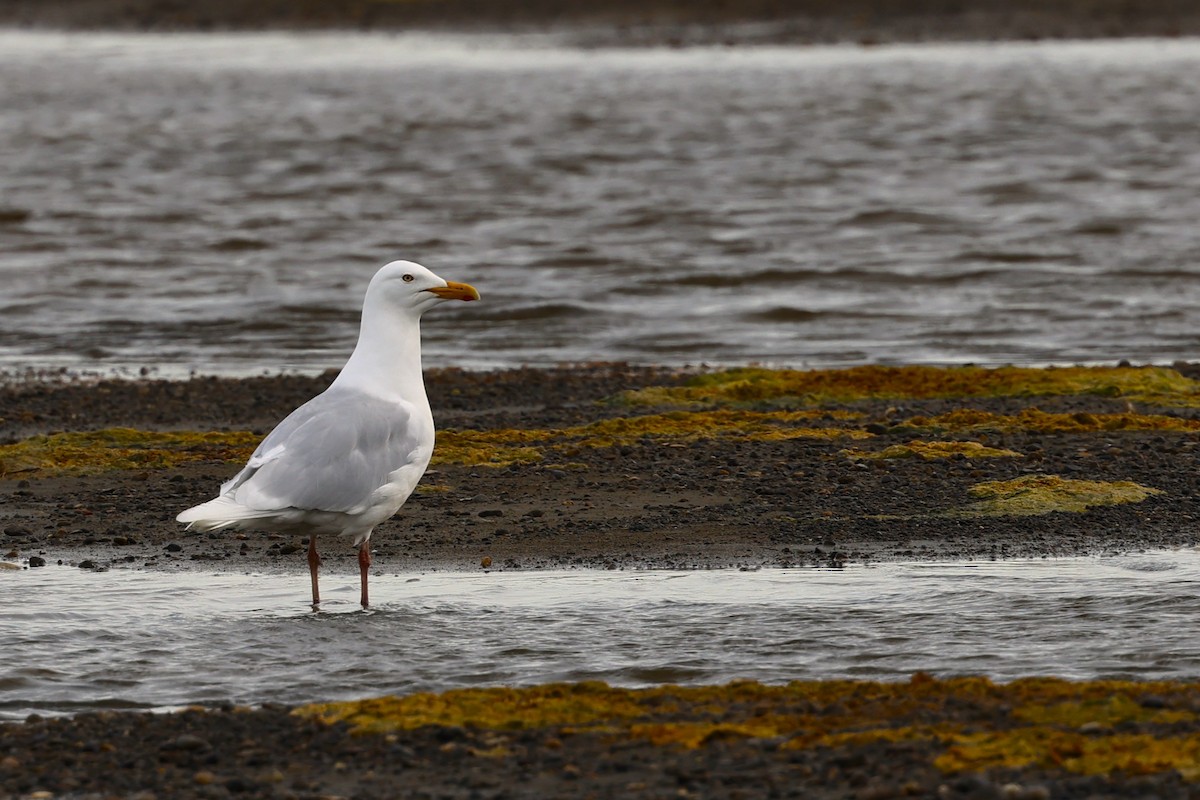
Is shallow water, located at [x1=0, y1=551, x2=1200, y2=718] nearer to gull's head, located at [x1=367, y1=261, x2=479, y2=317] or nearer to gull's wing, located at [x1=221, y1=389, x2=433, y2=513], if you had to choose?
gull's wing, located at [x1=221, y1=389, x2=433, y2=513]

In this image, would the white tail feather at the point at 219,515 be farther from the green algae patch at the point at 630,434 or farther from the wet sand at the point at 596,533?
the green algae patch at the point at 630,434

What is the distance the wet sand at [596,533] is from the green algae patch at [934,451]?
3.2 inches

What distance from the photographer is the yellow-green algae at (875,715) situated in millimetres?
5465

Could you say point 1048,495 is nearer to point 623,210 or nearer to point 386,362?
point 386,362

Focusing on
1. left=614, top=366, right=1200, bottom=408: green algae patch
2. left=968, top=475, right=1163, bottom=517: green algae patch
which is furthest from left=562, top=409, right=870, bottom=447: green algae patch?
left=968, top=475, right=1163, bottom=517: green algae patch

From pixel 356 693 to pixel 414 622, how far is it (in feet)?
2.93

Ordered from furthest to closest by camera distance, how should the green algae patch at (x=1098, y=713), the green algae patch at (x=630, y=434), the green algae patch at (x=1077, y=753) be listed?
the green algae patch at (x=630, y=434) < the green algae patch at (x=1098, y=713) < the green algae patch at (x=1077, y=753)

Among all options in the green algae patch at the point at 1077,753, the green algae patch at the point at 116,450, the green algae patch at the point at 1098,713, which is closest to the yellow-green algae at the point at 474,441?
the green algae patch at the point at 116,450

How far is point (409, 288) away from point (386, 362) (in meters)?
0.41

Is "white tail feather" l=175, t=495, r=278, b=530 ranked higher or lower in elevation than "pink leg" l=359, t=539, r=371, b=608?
higher

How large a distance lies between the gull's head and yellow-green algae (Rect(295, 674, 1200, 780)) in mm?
2507

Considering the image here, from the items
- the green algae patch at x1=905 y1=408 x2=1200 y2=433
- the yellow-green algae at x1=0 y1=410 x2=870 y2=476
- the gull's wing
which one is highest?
the gull's wing

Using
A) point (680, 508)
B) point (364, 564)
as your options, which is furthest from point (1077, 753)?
point (680, 508)

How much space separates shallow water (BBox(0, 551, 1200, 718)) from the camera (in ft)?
21.8
